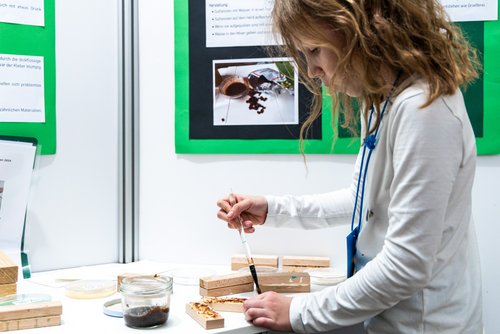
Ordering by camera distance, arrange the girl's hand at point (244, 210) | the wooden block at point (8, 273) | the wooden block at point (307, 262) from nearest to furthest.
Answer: the wooden block at point (8, 273) → the girl's hand at point (244, 210) → the wooden block at point (307, 262)

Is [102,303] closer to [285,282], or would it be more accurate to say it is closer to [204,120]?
[285,282]

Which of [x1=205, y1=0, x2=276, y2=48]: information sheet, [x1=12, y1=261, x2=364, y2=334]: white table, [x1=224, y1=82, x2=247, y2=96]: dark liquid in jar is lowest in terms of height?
[x1=12, y1=261, x2=364, y2=334]: white table

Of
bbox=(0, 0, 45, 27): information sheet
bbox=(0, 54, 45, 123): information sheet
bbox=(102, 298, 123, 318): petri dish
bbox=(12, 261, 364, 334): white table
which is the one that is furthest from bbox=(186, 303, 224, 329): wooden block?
bbox=(0, 0, 45, 27): information sheet

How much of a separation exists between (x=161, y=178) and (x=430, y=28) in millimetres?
745

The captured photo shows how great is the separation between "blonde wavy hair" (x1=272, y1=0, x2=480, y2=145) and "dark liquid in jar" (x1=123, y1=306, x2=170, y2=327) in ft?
1.55

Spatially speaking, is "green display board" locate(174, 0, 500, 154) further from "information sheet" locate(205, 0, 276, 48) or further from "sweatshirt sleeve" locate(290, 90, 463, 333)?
"sweatshirt sleeve" locate(290, 90, 463, 333)

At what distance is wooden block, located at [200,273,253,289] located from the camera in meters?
0.99

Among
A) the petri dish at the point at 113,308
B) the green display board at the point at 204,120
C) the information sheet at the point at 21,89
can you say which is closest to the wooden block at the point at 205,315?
the petri dish at the point at 113,308

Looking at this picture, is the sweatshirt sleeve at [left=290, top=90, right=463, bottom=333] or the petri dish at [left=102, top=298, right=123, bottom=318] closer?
the sweatshirt sleeve at [left=290, top=90, right=463, bottom=333]

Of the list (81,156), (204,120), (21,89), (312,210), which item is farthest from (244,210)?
(21,89)

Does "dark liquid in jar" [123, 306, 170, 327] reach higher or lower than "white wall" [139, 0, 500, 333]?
lower

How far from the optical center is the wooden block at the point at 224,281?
0.99 m

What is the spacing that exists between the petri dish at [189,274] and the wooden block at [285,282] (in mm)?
162

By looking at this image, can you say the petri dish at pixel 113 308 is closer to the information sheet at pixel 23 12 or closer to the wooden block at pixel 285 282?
the wooden block at pixel 285 282
